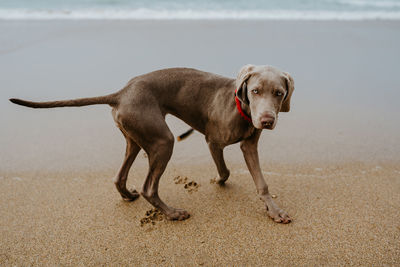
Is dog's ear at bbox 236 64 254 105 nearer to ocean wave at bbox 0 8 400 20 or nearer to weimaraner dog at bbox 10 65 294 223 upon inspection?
weimaraner dog at bbox 10 65 294 223

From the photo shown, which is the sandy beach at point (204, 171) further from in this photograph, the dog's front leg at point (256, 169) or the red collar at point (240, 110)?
the red collar at point (240, 110)

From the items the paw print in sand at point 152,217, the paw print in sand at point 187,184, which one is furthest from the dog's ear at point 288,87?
the paw print in sand at point 152,217

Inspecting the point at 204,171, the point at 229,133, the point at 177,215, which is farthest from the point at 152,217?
the point at 229,133

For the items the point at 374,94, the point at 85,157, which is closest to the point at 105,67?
the point at 85,157

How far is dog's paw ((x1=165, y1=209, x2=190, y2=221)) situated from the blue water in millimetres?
6498

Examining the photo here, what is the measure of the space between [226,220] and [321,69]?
10.9 feet

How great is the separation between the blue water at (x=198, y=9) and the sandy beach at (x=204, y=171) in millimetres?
2845

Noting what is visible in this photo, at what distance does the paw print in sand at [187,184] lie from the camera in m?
2.93

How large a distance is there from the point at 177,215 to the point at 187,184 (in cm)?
45

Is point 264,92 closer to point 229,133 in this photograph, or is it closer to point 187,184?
point 229,133

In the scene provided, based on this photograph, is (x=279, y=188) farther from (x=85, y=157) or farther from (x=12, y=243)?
(x=12, y=243)

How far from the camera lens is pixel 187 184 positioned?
297 centimetres

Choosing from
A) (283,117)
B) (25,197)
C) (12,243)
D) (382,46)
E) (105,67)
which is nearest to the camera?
(12,243)

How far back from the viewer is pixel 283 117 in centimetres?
398
